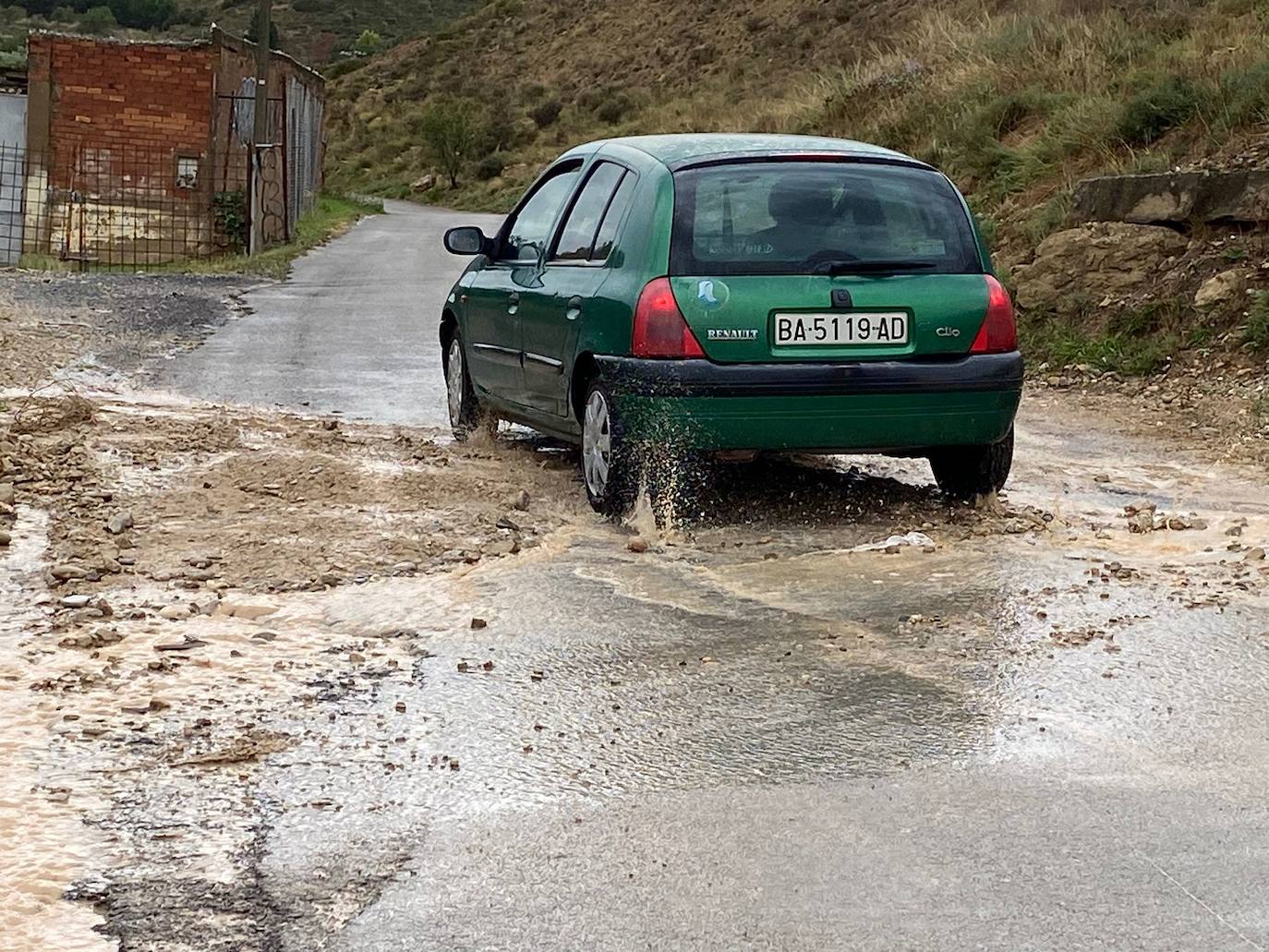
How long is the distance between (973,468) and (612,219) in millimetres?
1899

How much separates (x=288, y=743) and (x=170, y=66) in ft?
96.1

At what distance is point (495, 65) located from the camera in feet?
263

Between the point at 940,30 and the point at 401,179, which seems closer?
the point at 940,30

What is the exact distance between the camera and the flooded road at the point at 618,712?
3.47 metres

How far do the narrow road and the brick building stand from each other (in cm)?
665

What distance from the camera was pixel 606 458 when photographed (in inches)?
283

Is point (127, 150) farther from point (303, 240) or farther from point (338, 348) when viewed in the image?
point (338, 348)

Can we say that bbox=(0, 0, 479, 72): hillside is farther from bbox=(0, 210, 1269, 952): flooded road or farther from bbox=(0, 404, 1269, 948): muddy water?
bbox=(0, 404, 1269, 948): muddy water

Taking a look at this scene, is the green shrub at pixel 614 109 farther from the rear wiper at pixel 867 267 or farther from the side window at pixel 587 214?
the rear wiper at pixel 867 267

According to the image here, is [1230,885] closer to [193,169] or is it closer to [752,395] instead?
[752,395]

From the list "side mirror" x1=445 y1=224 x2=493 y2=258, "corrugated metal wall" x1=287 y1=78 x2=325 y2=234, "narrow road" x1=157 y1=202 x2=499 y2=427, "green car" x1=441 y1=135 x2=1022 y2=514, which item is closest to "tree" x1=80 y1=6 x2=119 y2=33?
"corrugated metal wall" x1=287 y1=78 x2=325 y2=234

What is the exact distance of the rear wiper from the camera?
23.2 feet

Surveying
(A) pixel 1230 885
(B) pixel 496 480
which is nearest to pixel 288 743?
(A) pixel 1230 885

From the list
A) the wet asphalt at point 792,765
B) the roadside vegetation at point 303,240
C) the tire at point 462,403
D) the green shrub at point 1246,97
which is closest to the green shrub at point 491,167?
the roadside vegetation at point 303,240
